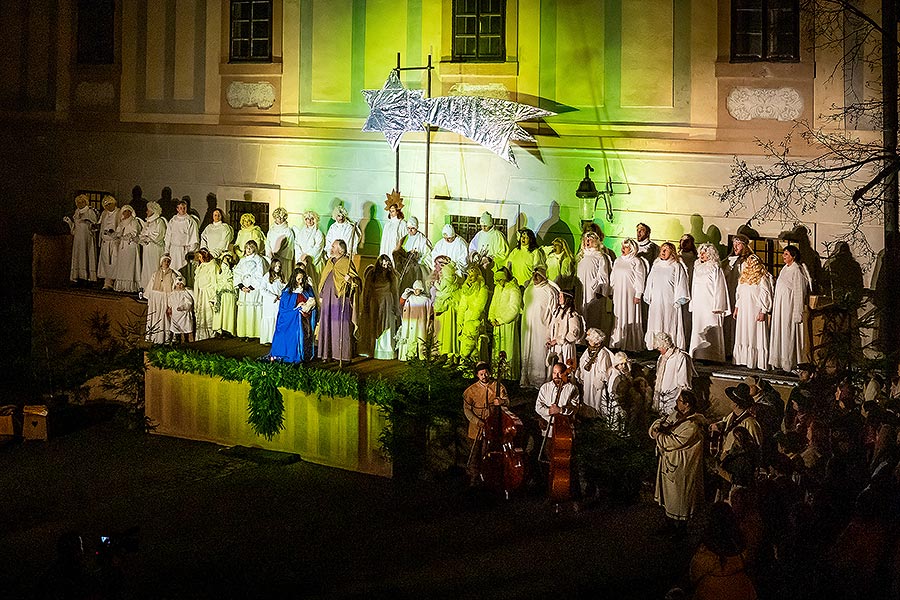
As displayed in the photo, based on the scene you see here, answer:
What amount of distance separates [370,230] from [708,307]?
684cm

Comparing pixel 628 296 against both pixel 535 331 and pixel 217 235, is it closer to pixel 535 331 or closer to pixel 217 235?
pixel 535 331

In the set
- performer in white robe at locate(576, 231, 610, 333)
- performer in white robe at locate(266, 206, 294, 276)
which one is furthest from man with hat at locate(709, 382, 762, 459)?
performer in white robe at locate(266, 206, 294, 276)

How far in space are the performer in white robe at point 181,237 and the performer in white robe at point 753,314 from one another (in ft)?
31.4

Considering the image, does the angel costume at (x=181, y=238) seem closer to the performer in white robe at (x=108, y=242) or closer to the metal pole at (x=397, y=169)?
the performer in white robe at (x=108, y=242)

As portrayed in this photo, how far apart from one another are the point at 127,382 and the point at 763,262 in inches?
374

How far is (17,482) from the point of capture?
1739cm

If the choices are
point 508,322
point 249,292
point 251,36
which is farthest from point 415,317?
point 251,36

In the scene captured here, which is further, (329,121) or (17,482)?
(329,121)

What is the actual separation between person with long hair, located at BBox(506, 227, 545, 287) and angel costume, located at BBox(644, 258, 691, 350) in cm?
171

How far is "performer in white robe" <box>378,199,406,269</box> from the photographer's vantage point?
70.7 ft

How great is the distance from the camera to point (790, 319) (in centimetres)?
1798

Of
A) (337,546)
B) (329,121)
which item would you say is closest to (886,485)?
(337,546)

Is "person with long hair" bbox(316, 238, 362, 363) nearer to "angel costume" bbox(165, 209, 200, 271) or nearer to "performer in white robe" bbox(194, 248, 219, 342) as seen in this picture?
"performer in white robe" bbox(194, 248, 219, 342)

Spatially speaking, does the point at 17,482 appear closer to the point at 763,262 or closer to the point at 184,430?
the point at 184,430
